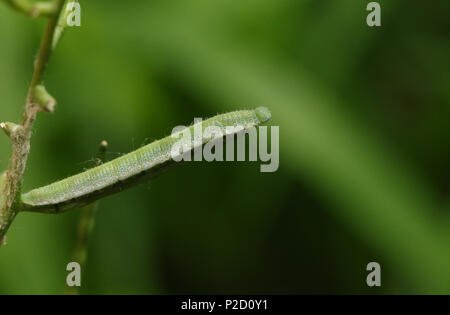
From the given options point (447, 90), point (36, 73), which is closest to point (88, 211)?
point (36, 73)

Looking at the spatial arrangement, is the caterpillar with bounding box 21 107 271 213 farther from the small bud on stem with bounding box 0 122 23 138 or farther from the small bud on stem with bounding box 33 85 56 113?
the small bud on stem with bounding box 33 85 56 113

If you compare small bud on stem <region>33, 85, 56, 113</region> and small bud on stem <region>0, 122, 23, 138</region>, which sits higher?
small bud on stem <region>33, 85, 56, 113</region>

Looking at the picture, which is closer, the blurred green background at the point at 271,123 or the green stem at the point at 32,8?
the green stem at the point at 32,8

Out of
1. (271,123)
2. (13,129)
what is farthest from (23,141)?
(271,123)

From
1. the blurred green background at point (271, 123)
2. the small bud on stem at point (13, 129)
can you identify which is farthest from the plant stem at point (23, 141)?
the blurred green background at point (271, 123)

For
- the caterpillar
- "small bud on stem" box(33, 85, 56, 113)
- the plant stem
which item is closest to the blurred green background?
the caterpillar

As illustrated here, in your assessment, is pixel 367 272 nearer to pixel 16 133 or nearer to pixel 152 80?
pixel 152 80

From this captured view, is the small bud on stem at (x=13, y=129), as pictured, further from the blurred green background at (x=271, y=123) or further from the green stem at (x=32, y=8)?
the blurred green background at (x=271, y=123)
